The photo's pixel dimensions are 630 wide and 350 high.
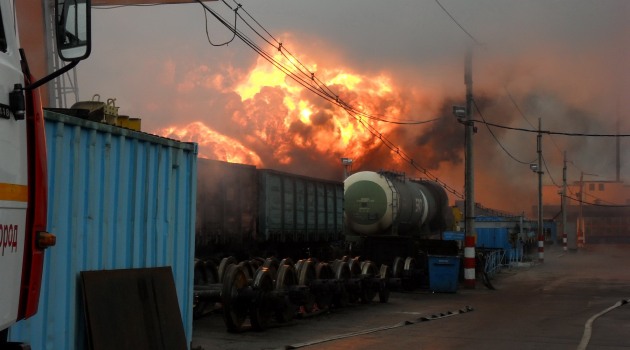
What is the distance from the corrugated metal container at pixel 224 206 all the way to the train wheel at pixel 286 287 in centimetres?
219

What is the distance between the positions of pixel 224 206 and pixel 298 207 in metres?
3.75

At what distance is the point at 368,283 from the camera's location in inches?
718

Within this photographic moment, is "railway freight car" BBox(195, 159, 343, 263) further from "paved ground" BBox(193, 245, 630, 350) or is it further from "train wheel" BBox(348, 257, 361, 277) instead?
"paved ground" BBox(193, 245, 630, 350)

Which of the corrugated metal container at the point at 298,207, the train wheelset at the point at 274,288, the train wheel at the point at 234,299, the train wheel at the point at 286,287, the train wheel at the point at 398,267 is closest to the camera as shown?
the train wheel at the point at 234,299

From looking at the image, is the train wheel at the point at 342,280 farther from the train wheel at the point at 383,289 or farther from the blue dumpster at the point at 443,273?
the blue dumpster at the point at 443,273

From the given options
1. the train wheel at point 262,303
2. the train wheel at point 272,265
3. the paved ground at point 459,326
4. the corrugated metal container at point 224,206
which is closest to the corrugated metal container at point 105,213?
the paved ground at point 459,326

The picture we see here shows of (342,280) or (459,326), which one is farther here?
(342,280)

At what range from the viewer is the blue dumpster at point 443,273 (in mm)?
22266

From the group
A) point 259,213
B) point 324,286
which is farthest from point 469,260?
point 324,286

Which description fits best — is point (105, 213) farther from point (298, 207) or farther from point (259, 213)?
point (298, 207)

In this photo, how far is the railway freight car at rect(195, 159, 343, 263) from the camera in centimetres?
1613

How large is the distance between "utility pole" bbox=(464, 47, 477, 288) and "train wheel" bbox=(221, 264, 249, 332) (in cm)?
1314

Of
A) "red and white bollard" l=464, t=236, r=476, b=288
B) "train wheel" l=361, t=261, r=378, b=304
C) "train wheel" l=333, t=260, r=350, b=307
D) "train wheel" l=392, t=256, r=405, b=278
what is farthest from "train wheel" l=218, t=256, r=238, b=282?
"red and white bollard" l=464, t=236, r=476, b=288

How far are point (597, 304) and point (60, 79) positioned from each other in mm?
14740
